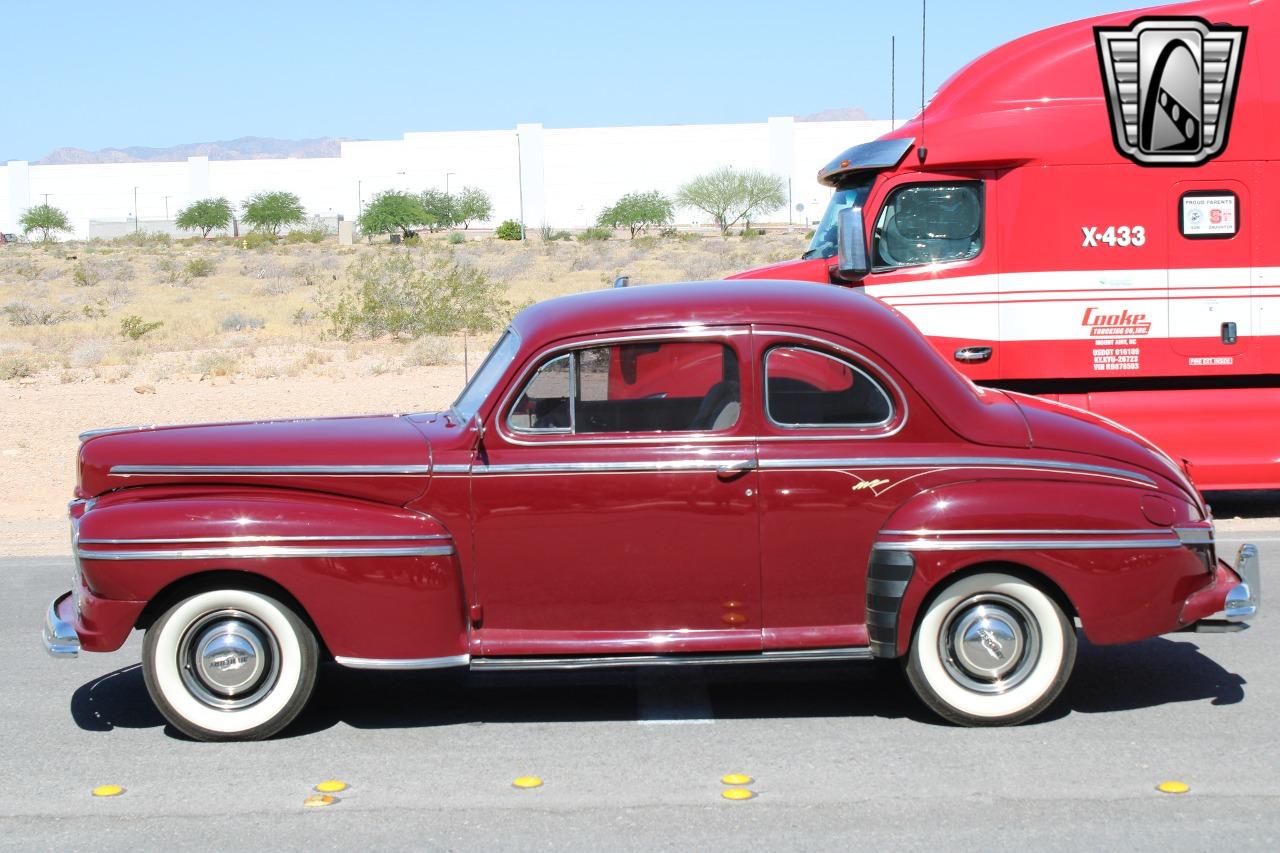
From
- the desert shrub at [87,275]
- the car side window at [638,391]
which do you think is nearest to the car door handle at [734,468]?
the car side window at [638,391]

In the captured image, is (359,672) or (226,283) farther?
(226,283)

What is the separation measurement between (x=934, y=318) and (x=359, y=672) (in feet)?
18.7

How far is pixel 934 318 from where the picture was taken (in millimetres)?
10844

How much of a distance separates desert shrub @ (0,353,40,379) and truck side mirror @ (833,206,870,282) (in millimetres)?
15657

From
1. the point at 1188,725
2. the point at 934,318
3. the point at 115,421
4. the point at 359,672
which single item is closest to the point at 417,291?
the point at 115,421

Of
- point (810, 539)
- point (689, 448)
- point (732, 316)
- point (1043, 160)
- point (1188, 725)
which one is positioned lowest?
point (1188, 725)

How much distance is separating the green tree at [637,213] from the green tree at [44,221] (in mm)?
40399

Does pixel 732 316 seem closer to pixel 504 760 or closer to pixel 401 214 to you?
pixel 504 760

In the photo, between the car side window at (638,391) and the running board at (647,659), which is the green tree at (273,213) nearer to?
the car side window at (638,391)

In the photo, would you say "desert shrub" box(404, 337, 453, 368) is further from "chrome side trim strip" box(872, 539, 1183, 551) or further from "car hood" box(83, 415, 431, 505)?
"chrome side trim strip" box(872, 539, 1183, 551)

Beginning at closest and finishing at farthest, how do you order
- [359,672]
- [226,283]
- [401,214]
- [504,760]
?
[504,760] → [359,672] → [226,283] → [401,214]

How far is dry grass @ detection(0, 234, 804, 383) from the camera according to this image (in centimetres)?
2286

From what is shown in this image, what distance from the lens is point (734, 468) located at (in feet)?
18.8

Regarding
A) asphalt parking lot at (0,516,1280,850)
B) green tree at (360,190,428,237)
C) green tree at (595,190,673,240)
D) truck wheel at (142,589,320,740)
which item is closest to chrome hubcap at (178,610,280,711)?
truck wheel at (142,589,320,740)
